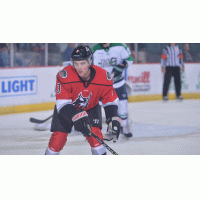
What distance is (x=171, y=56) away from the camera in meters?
8.16

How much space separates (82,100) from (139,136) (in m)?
2.13

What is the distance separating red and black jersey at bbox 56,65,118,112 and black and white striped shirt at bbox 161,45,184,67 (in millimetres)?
5403

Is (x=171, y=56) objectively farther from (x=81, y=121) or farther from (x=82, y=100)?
(x=81, y=121)

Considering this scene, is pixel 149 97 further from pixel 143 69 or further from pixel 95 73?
pixel 95 73

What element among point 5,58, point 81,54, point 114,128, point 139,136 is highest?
point 81,54

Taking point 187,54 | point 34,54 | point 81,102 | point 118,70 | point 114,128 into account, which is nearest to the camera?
point 114,128

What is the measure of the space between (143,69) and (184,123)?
269cm

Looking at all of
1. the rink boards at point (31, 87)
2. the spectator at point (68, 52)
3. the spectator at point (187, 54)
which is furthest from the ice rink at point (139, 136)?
the spectator at point (187, 54)

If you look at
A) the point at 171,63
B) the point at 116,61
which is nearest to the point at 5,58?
the point at 116,61

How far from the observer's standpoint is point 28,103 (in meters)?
6.74

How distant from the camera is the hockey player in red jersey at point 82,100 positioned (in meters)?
2.74

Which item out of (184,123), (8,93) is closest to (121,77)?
(184,123)

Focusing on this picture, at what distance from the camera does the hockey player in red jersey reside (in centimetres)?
274

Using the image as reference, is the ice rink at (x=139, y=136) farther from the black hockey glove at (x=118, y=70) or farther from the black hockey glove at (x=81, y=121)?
the black hockey glove at (x=81, y=121)
